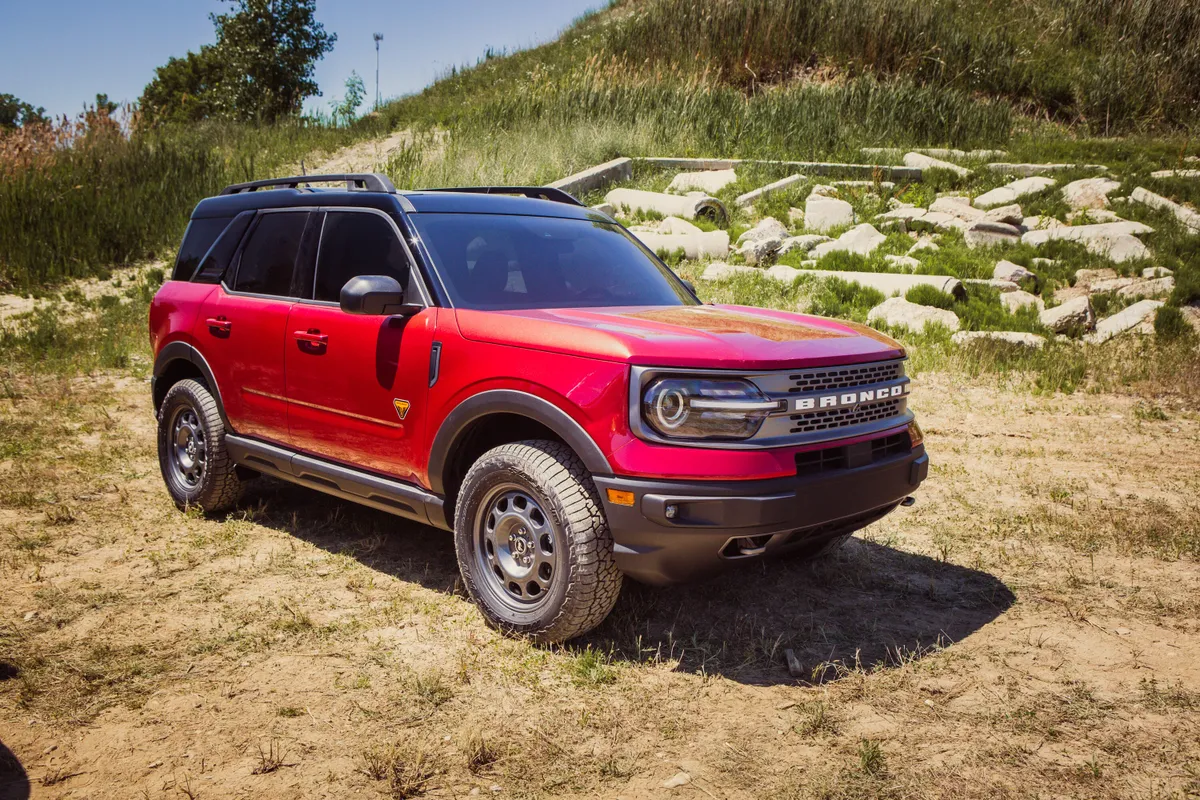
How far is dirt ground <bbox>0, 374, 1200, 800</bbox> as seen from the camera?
10.2 feet

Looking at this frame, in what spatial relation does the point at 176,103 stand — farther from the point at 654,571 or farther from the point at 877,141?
the point at 654,571

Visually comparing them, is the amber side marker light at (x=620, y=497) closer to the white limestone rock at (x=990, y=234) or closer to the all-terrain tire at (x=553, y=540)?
the all-terrain tire at (x=553, y=540)

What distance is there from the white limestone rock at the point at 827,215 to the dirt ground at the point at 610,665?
8.48 metres

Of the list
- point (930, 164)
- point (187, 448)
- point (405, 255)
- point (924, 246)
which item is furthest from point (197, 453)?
point (930, 164)

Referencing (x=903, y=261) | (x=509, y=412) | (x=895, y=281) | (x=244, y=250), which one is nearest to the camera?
(x=509, y=412)

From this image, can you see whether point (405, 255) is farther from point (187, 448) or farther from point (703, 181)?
point (703, 181)

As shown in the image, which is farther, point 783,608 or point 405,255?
point 405,255

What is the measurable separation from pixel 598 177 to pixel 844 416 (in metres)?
13.3

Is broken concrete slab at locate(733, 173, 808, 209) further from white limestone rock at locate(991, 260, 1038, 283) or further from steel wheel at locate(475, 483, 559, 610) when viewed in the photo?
steel wheel at locate(475, 483, 559, 610)

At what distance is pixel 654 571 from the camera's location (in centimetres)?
368

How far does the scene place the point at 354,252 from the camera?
498 centimetres

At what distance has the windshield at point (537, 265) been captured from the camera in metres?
4.61

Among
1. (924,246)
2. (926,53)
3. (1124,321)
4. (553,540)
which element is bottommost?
(553,540)

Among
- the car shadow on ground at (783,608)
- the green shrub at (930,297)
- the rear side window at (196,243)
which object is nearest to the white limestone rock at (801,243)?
the green shrub at (930,297)
